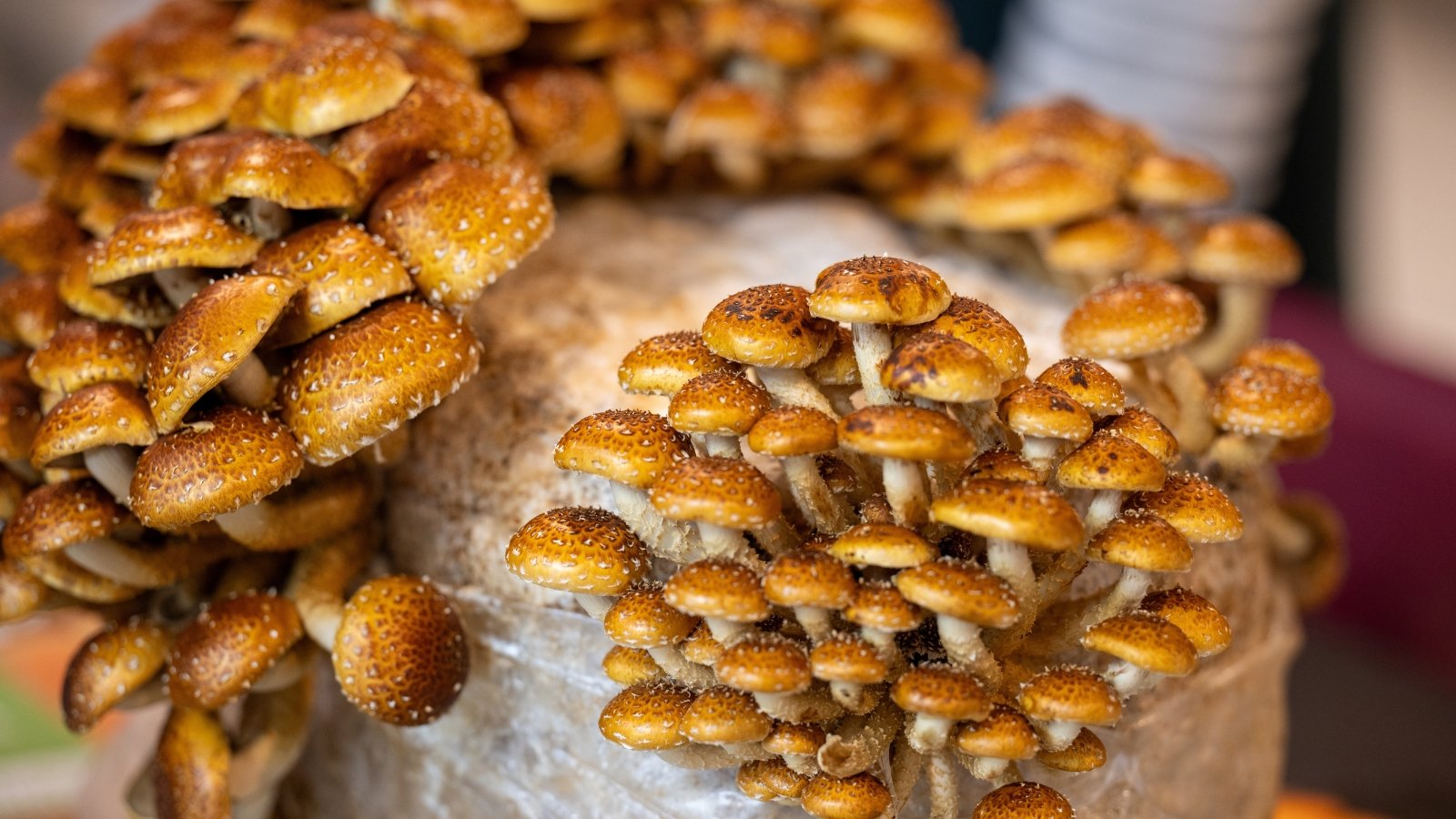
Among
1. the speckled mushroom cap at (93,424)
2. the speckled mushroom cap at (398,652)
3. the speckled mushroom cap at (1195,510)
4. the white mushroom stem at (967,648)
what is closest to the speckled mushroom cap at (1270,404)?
the speckled mushroom cap at (1195,510)

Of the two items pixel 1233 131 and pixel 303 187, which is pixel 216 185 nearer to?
pixel 303 187

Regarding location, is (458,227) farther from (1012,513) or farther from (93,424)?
(1012,513)

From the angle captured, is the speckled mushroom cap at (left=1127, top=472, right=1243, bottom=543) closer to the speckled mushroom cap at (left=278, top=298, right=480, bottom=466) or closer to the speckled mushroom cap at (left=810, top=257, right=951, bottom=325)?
the speckled mushroom cap at (left=810, top=257, right=951, bottom=325)

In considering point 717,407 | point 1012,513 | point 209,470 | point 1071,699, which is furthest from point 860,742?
point 209,470

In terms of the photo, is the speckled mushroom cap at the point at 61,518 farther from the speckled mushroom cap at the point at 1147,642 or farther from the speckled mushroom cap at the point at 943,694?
the speckled mushroom cap at the point at 1147,642

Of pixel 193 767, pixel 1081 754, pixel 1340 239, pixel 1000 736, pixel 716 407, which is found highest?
pixel 716 407

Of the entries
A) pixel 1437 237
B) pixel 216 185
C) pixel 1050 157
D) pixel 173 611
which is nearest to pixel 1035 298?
pixel 1050 157
